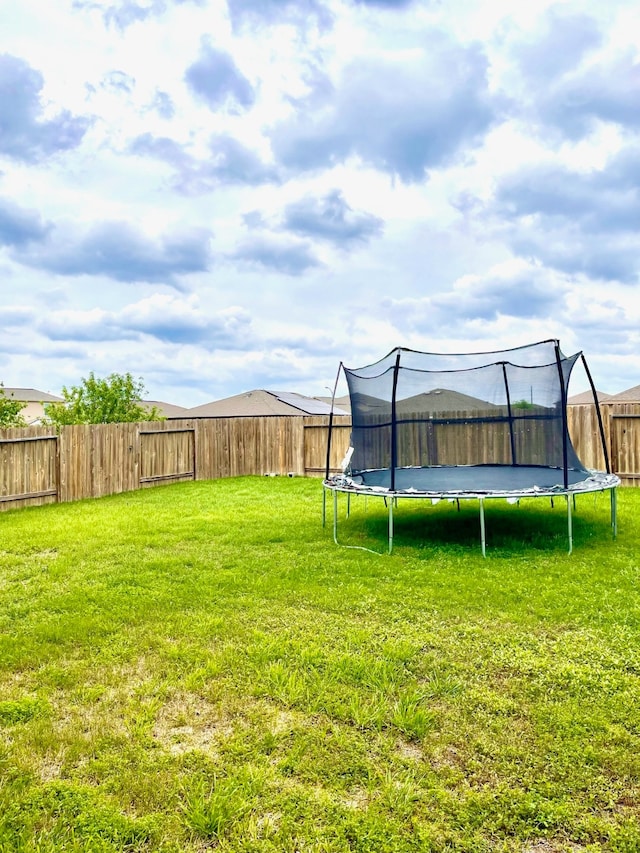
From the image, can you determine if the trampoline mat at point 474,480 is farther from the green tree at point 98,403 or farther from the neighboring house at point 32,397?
the neighboring house at point 32,397

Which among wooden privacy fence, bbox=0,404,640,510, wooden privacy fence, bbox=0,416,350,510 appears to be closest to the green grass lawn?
wooden privacy fence, bbox=0,404,640,510

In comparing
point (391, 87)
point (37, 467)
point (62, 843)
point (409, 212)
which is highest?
point (391, 87)

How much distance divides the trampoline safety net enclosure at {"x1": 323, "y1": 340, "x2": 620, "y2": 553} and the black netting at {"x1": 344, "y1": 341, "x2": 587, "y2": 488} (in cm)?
1

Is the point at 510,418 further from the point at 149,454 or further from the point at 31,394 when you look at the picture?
the point at 31,394

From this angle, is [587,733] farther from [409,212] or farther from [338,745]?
[409,212]

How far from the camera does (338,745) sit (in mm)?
1675

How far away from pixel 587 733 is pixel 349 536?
3158 millimetres

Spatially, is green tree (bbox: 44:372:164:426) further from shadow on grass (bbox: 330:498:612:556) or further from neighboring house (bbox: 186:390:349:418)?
shadow on grass (bbox: 330:498:612:556)

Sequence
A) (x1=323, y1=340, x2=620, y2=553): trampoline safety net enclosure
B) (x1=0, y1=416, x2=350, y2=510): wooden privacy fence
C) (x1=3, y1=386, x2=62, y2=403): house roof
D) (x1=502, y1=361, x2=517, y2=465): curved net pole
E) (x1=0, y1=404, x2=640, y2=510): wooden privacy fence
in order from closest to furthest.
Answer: (x1=323, y1=340, x2=620, y2=553): trampoline safety net enclosure, (x1=502, y1=361, x2=517, y2=465): curved net pole, (x1=0, y1=404, x2=640, y2=510): wooden privacy fence, (x1=0, y1=416, x2=350, y2=510): wooden privacy fence, (x1=3, y1=386, x2=62, y2=403): house roof

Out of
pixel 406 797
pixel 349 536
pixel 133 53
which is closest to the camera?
pixel 406 797

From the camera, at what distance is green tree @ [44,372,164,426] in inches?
591

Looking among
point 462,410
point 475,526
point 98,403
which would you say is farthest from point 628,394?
point 98,403

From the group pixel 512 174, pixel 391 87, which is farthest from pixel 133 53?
pixel 512 174

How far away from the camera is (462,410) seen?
6105mm
